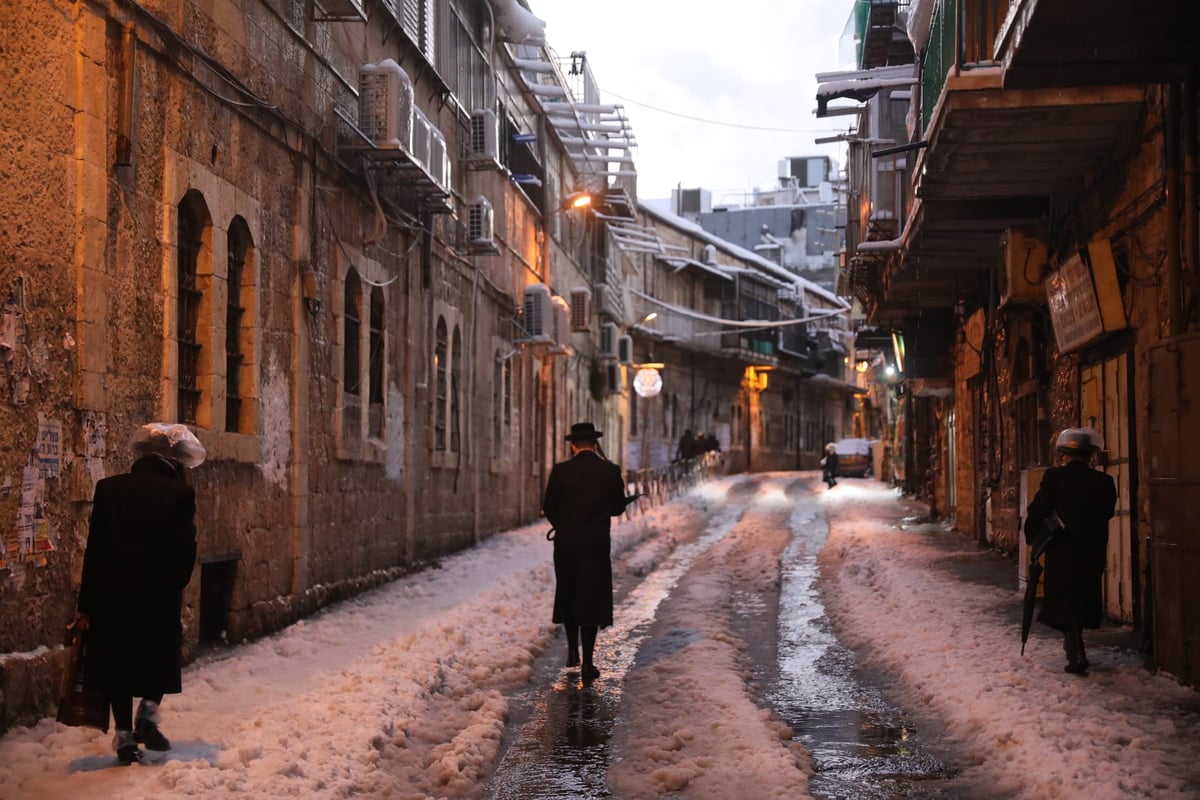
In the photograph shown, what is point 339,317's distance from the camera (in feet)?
45.3

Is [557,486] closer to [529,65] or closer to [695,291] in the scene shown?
[529,65]

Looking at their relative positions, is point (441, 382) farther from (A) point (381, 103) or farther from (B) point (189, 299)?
(B) point (189, 299)

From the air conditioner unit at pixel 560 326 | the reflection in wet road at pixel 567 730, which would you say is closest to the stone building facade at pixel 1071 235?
the reflection in wet road at pixel 567 730

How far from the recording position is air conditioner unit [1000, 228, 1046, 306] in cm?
1462

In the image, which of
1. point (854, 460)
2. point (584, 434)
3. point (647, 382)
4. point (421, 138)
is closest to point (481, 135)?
point (421, 138)

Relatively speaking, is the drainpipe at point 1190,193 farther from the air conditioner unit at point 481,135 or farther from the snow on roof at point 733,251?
the snow on roof at point 733,251

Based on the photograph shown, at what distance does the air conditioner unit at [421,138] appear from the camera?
14.9 metres

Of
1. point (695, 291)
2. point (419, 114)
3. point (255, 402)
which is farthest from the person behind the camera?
point (695, 291)

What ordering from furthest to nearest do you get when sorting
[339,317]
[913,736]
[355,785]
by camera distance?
[339,317] → [913,736] → [355,785]

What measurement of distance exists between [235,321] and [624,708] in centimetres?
475

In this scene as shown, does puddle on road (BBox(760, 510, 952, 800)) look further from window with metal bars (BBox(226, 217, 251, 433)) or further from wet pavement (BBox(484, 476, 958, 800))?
window with metal bars (BBox(226, 217, 251, 433))

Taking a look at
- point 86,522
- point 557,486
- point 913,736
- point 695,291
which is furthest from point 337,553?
point 695,291

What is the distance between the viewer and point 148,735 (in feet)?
23.0

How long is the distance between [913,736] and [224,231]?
6.37m
